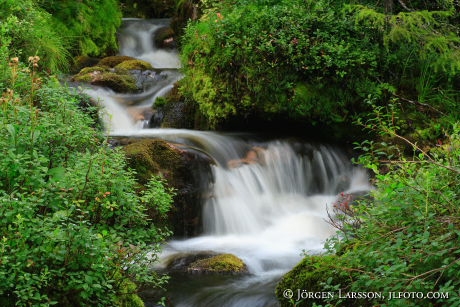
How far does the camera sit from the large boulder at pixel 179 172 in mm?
6961

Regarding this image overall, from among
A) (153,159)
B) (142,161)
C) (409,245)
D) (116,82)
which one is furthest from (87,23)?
(409,245)

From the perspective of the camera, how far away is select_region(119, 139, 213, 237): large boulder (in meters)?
6.96

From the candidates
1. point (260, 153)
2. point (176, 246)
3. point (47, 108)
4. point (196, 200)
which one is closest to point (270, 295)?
point (176, 246)

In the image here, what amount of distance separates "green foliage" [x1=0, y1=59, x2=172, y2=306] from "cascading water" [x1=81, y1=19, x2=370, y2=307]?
1.33 metres

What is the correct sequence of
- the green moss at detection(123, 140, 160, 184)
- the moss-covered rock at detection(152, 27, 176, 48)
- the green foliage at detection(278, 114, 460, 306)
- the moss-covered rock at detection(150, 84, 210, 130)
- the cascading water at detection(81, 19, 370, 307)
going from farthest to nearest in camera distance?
the moss-covered rock at detection(152, 27, 176, 48), the moss-covered rock at detection(150, 84, 210, 130), the green moss at detection(123, 140, 160, 184), the cascading water at detection(81, 19, 370, 307), the green foliage at detection(278, 114, 460, 306)

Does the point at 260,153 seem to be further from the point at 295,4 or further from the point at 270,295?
the point at 270,295

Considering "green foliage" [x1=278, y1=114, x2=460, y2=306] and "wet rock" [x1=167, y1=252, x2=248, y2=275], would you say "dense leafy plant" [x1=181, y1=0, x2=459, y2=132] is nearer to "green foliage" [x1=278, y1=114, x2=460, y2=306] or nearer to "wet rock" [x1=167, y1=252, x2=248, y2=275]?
"wet rock" [x1=167, y1=252, x2=248, y2=275]

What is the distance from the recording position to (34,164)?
397 centimetres

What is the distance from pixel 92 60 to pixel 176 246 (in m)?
8.18

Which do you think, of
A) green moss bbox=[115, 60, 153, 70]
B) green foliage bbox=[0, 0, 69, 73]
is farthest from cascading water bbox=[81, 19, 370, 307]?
green moss bbox=[115, 60, 153, 70]

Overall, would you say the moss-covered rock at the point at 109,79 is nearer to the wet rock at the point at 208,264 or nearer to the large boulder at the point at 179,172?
the large boulder at the point at 179,172

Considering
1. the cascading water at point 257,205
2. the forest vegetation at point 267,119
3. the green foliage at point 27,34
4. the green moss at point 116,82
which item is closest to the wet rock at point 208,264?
the cascading water at point 257,205

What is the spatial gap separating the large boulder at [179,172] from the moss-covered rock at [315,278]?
8.44 feet

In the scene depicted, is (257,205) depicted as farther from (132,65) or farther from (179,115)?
(132,65)
